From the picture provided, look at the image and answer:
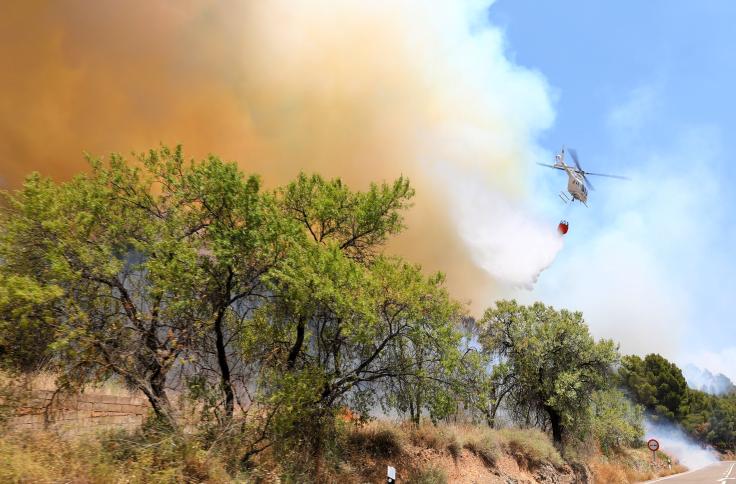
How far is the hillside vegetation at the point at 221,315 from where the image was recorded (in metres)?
10.6

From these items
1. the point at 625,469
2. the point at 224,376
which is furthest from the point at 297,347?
the point at 625,469

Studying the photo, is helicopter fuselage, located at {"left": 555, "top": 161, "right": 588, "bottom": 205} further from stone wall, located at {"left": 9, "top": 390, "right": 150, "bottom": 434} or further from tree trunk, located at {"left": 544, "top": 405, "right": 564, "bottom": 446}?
stone wall, located at {"left": 9, "top": 390, "right": 150, "bottom": 434}

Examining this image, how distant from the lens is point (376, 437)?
16.6 meters

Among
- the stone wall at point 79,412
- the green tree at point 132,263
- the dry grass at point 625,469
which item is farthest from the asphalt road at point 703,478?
the stone wall at point 79,412

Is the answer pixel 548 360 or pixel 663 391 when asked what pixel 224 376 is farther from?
pixel 663 391

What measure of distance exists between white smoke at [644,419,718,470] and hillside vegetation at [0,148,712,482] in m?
72.5

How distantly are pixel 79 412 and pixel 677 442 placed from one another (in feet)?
289

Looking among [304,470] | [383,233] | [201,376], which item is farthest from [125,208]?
[304,470]

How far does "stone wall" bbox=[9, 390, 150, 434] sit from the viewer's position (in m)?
11.0

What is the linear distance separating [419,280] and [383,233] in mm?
2654

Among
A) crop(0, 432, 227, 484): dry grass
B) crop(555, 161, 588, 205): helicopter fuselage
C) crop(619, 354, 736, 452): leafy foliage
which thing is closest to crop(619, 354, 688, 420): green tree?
crop(619, 354, 736, 452): leafy foliage

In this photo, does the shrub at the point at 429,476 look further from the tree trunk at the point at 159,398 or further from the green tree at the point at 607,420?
the green tree at the point at 607,420

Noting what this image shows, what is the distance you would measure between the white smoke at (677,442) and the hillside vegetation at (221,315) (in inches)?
2854

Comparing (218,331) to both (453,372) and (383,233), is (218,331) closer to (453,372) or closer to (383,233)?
(383,233)
